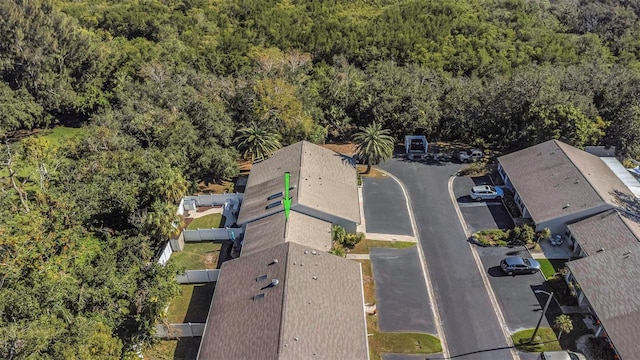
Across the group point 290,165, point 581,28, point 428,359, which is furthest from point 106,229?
point 581,28

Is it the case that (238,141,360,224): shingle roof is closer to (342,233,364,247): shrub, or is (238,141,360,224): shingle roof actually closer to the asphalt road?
(342,233,364,247): shrub

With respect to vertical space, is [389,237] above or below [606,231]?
above

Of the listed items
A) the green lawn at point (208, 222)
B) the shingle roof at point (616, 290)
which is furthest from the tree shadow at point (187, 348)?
the shingle roof at point (616, 290)

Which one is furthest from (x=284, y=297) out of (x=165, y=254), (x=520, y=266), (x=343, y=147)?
(x=343, y=147)

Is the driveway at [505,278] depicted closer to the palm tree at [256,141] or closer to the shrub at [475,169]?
the shrub at [475,169]

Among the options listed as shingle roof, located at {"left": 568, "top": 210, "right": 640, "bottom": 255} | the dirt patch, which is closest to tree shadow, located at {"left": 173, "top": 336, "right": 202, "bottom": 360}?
shingle roof, located at {"left": 568, "top": 210, "right": 640, "bottom": 255}

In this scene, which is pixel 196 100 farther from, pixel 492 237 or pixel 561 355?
pixel 561 355

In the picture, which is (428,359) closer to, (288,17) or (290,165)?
(290,165)
